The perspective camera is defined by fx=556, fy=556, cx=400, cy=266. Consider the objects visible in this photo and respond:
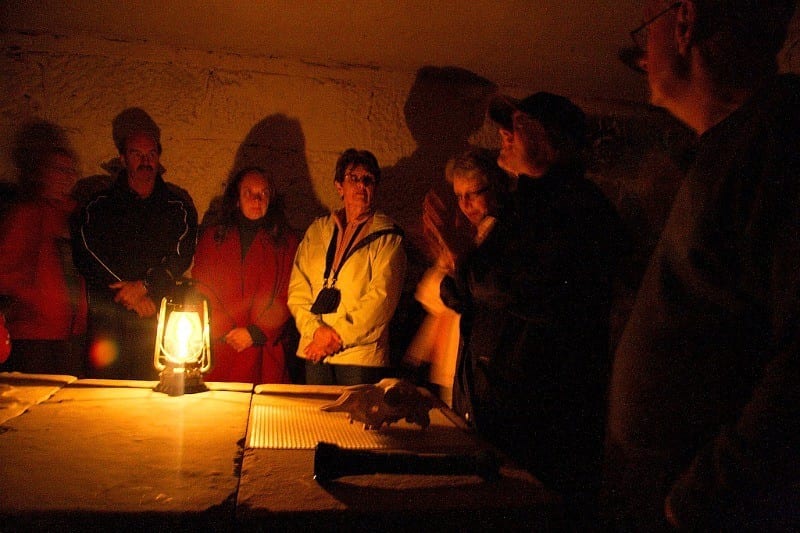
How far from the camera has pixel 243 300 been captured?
335cm

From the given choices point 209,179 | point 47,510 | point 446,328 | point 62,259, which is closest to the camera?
point 47,510

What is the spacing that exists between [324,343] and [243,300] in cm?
66

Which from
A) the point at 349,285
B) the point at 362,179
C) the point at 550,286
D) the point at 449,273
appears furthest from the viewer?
the point at 362,179

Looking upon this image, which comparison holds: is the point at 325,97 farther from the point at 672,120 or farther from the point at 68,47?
the point at 672,120

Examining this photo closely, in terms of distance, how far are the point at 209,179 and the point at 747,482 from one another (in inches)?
139

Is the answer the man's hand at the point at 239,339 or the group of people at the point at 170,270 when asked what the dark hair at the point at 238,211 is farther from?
the man's hand at the point at 239,339

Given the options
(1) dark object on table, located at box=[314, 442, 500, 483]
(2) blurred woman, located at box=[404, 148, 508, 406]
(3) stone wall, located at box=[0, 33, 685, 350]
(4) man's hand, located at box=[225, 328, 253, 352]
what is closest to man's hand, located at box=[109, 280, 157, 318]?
(4) man's hand, located at box=[225, 328, 253, 352]

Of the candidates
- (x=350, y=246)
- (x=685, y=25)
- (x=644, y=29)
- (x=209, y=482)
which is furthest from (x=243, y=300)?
(x=685, y=25)

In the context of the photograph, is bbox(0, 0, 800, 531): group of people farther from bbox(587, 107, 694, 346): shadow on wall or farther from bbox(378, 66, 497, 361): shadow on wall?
bbox(587, 107, 694, 346): shadow on wall

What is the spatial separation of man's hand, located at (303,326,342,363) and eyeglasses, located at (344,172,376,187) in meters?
0.87

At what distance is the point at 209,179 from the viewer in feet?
12.4

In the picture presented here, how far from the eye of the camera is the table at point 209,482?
100 cm

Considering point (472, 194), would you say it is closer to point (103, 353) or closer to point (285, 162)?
point (285, 162)

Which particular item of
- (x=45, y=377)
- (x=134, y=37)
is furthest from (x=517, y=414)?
(x=134, y=37)
